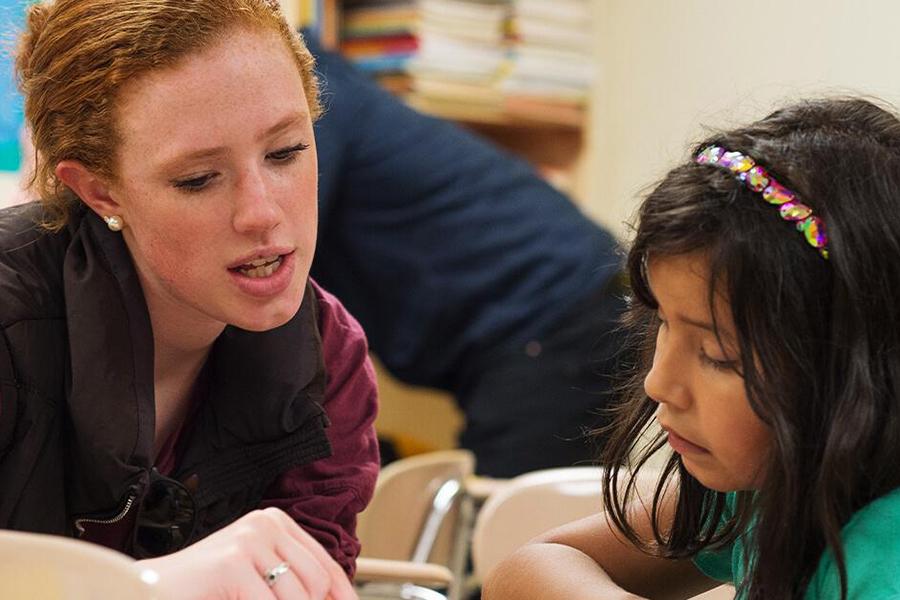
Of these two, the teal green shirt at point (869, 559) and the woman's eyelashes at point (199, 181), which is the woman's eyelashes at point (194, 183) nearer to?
the woman's eyelashes at point (199, 181)

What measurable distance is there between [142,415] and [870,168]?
2.09ft

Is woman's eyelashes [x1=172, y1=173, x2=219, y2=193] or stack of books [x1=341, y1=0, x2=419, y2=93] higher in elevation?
stack of books [x1=341, y1=0, x2=419, y2=93]

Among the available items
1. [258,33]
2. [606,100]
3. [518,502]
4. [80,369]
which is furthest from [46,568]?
[606,100]

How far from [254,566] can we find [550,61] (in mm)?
2567

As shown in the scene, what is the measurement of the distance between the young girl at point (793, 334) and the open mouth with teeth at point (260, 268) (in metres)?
0.34

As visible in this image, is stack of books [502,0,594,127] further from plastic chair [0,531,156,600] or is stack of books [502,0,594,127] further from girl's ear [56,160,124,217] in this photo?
plastic chair [0,531,156,600]

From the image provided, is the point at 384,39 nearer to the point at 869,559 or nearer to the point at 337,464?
the point at 337,464

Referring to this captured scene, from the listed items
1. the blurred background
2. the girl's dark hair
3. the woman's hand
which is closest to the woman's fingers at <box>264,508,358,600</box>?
the woman's hand

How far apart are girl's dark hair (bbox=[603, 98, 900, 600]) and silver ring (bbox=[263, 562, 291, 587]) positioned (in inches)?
13.2

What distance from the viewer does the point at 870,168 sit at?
0.85 m

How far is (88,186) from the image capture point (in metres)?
1.10

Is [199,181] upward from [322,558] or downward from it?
upward

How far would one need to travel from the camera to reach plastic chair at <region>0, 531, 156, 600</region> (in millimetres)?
555

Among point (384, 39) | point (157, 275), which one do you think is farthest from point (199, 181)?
point (384, 39)
